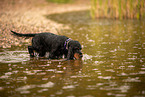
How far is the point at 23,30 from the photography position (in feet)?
47.0

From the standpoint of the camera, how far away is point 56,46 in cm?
885

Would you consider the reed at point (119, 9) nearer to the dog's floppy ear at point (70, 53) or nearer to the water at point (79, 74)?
the water at point (79, 74)

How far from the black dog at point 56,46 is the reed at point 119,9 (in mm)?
12465

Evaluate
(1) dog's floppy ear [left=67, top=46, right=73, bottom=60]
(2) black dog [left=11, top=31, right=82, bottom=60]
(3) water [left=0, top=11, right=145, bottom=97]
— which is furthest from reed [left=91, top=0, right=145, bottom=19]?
(1) dog's floppy ear [left=67, top=46, right=73, bottom=60]

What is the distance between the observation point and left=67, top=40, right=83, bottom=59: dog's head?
8356 millimetres

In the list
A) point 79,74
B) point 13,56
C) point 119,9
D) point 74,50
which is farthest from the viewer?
point 119,9

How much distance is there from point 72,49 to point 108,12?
15.4 meters

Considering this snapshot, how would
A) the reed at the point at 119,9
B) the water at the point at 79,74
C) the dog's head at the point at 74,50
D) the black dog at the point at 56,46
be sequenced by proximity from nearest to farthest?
the water at the point at 79,74, the dog's head at the point at 74,50, the black dog at the point at 56,46, the reed at the point at 119,9

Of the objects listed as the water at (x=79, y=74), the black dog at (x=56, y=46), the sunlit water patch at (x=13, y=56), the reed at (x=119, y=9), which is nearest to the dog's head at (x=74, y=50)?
the black dog at (x=56, y=46)

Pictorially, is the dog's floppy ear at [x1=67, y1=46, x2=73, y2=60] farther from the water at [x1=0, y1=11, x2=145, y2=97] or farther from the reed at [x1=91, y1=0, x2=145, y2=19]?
the reed at [x1=91, y1=0, x2=145, y2=19]

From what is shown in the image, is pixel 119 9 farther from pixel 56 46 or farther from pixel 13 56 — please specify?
pixel 13 56

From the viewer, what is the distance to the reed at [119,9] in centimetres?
2011

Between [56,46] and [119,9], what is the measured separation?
1338cm

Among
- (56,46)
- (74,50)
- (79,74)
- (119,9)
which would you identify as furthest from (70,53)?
(119,9)
